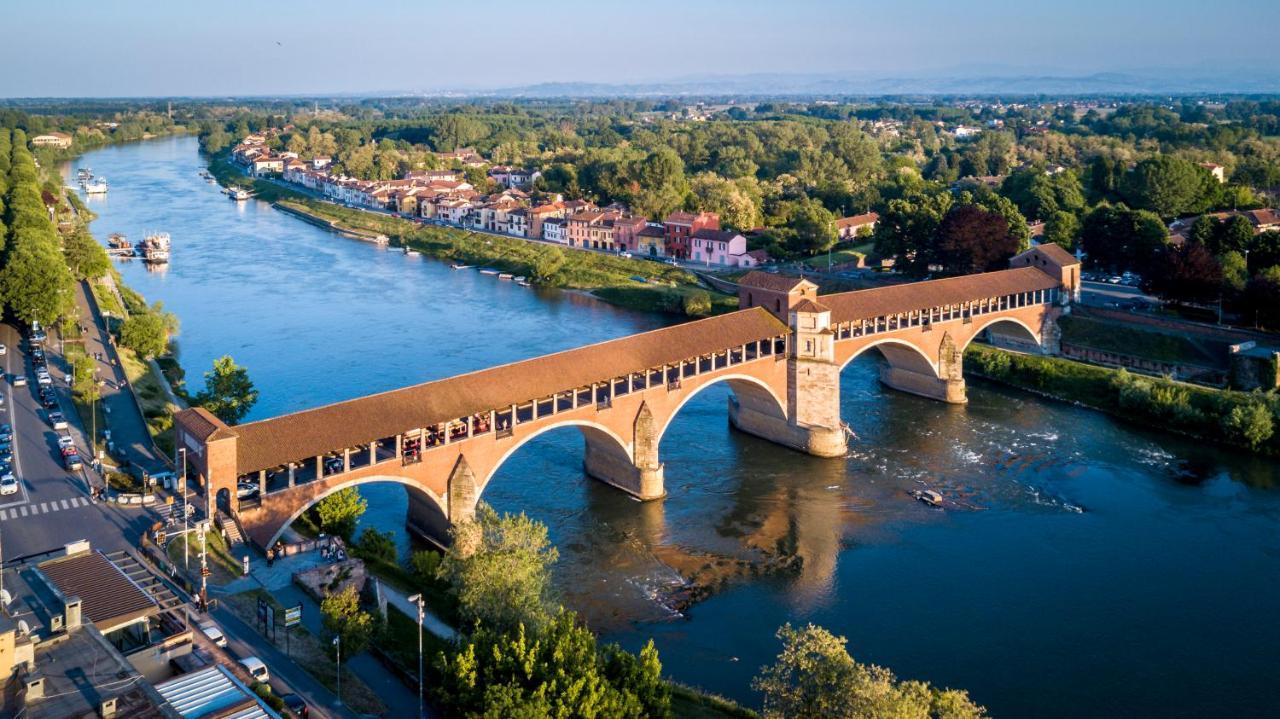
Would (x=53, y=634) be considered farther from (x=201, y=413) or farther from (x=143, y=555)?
(x=201, y=413)

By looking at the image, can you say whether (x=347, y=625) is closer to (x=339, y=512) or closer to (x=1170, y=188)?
(x=339, y=512)

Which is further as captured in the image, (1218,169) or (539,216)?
(539,216)

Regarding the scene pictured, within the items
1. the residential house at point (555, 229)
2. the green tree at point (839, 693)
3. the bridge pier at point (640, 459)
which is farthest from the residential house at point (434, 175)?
the green tree at point (839, 693)

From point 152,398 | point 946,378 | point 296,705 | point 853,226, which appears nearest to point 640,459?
point 296,705

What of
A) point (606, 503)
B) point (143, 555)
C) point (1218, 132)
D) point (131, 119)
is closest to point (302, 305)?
point (606, 503)

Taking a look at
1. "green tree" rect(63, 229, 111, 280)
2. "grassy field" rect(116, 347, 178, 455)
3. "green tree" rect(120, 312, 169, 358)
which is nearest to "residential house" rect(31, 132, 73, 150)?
"green tree" rect(63, 229, 111, 280)
